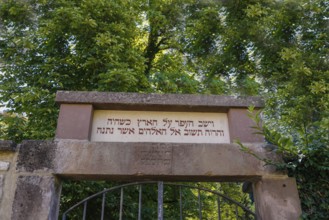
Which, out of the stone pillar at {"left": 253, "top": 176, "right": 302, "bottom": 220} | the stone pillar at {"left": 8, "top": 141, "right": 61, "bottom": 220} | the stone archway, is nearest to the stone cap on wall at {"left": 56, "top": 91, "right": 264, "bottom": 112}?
the stone archway

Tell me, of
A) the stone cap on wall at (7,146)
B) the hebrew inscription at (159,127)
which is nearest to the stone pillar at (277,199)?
the hebrew inscription at (159,127)

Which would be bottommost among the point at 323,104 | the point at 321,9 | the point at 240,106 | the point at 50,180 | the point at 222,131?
the point at 50,180

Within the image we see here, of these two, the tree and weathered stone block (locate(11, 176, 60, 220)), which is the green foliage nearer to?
weathered stone block (locate(11, 176, 60, 220))

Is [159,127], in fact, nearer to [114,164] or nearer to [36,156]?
[114,164]

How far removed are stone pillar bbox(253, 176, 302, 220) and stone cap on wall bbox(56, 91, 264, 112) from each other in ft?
2.67

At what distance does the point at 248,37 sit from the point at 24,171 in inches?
213

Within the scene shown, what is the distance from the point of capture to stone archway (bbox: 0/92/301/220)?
119 inches

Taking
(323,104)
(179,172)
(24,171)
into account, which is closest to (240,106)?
(179,172)

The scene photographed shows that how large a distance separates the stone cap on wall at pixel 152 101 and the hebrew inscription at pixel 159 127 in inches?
2.9

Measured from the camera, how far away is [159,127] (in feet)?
11.2

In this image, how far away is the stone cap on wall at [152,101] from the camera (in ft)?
11.2

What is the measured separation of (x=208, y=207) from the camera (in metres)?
6.80

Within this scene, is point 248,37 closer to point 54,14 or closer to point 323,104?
point 323,104

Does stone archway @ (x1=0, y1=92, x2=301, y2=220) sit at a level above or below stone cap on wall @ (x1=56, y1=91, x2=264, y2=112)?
below
